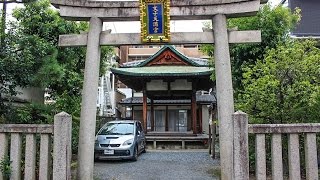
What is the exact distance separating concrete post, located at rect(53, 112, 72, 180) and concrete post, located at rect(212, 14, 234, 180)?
353 cm

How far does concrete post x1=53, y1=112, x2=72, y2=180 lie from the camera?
7.27 m

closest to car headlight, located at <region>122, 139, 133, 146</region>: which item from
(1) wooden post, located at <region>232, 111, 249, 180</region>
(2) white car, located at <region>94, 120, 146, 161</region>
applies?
(2) white car, located at <region>94, 120, 146, 161</region>

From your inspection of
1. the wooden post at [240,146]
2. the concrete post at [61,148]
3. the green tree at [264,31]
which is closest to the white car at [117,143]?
the green tree at [264,31]

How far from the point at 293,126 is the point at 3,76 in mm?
7043

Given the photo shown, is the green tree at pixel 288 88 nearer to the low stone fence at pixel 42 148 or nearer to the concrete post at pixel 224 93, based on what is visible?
the concrete post at pixel 224 93

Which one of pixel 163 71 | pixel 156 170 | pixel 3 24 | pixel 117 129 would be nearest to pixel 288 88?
pixel 156 170

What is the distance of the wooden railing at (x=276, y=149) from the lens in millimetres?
6855

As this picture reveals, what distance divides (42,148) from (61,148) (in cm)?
43

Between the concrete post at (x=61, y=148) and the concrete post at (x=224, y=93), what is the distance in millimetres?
3532

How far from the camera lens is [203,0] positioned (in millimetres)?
8656

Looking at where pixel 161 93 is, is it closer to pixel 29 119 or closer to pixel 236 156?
pixel 29 119

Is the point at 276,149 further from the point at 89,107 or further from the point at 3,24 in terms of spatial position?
the point at 3,24

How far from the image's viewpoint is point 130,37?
878cm

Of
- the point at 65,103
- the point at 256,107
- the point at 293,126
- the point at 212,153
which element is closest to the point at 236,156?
the point at 293,126
